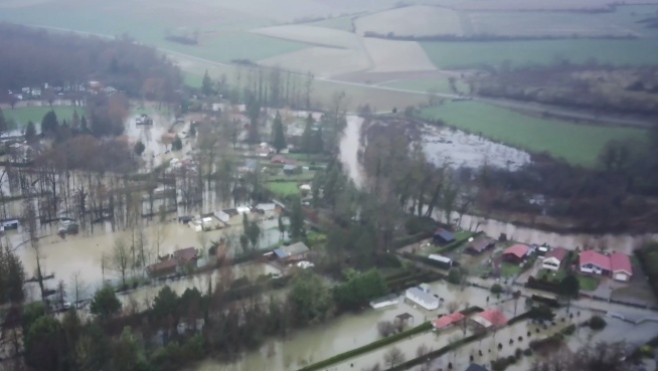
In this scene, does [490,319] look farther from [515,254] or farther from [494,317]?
[515,254]

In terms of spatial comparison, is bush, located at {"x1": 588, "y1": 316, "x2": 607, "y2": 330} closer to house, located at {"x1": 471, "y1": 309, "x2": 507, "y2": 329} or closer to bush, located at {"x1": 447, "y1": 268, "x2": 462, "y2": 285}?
house, located at {"x1": 471, "y1": 309, "x2": 507, "y2": 329}

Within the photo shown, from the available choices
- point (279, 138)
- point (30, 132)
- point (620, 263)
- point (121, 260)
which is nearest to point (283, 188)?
point (279, 138)

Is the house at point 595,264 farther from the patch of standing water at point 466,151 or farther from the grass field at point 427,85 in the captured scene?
the grass field at point 427,85

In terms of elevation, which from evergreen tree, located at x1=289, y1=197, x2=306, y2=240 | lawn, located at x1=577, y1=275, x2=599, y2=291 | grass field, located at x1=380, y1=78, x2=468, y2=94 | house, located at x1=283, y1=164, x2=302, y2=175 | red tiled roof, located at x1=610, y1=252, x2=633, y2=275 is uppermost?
grass field, located at x1=380, y1=78, x2=468, y2=94

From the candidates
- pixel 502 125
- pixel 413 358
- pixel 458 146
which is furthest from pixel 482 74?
pixel 413 358

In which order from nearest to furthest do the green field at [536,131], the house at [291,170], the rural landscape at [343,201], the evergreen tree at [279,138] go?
the rural landscape at [343,201] → the house at [291,170] → the green field at [536,131] → the evergreen tree at [279,138]

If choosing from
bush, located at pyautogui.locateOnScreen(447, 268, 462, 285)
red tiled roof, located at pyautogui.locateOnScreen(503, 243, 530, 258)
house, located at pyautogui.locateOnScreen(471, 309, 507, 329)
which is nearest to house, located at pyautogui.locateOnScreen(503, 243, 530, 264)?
red tiled roof, located at pyautogui.locateOnScreen(503, 243, 530, 258)

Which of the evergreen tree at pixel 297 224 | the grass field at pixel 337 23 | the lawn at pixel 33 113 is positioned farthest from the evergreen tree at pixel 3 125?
the grass field at pixel 337 23
